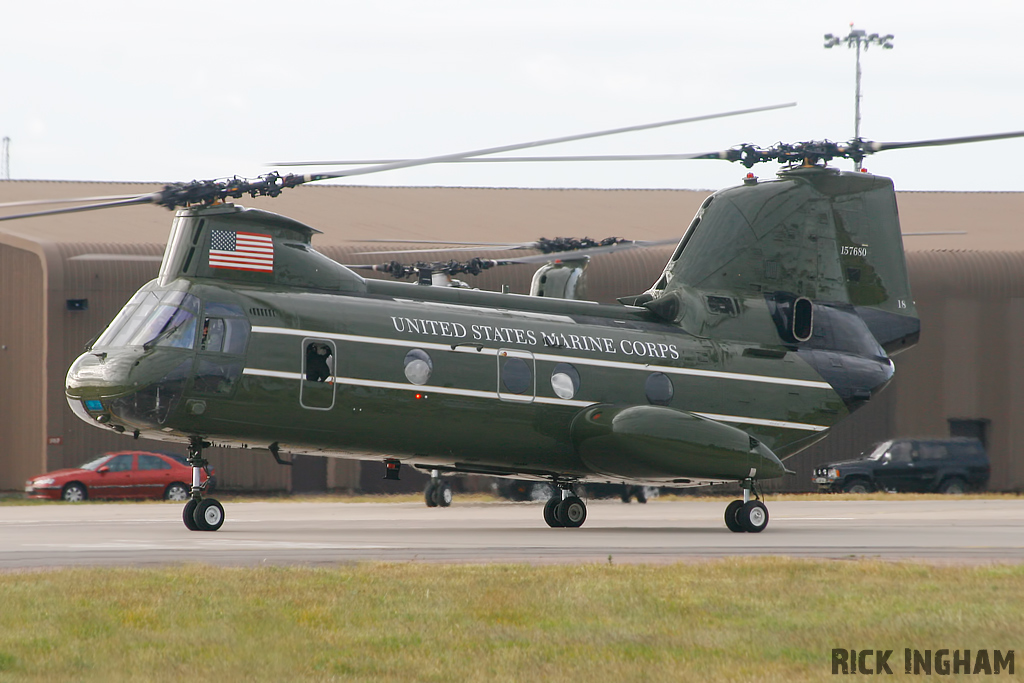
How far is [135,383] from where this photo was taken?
16547 millimetres

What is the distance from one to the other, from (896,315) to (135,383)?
13812 millimetres

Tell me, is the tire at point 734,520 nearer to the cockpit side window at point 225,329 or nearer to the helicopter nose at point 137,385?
the cockpit side window at point 225,329

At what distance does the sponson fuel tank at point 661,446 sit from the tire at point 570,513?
1.28 m

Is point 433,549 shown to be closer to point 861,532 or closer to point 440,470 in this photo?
point 440,470

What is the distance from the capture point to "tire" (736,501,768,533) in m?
20.0

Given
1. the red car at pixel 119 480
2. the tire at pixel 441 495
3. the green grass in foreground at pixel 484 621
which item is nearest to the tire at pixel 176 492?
the red car at pixel 119 480

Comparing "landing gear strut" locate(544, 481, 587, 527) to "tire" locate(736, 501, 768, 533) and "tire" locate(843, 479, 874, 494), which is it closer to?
"tire" locate(736, 501, 768, 533)

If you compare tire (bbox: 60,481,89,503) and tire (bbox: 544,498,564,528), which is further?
tire (bbox: 60,481,89,503)

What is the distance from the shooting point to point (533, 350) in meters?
19.5

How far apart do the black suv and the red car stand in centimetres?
1955

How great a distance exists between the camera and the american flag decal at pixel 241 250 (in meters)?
17.8

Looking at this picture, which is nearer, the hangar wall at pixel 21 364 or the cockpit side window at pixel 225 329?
the cockpit side window at pixel 225 329

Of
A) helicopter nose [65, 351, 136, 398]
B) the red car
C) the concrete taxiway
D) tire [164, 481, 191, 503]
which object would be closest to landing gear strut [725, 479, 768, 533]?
the concrete taxiway

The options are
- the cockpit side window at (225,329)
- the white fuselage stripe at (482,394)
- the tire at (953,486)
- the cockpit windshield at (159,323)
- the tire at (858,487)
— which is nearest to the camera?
the cockpit windshield at (159,323)
